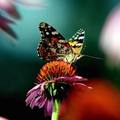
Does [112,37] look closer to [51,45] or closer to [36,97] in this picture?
[51,45]

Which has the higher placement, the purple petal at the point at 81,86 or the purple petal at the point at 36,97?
the purple petal at the point at 81,86

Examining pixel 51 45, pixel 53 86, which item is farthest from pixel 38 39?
pixel 53 86

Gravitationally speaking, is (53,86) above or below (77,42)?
below

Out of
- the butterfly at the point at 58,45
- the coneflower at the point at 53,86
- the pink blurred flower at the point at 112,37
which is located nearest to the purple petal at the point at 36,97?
the coneflower at the point at 53,86

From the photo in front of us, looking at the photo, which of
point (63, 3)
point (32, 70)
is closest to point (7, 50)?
point (32, 70)

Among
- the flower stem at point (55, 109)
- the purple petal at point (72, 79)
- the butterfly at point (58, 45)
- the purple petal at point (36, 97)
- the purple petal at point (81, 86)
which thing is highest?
the butterfly at point (58, 45)

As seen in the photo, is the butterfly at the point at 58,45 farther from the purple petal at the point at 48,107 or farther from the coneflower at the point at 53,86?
the purple petal at the point at 48,107

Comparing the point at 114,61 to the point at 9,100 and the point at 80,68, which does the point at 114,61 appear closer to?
the point at 80,68
